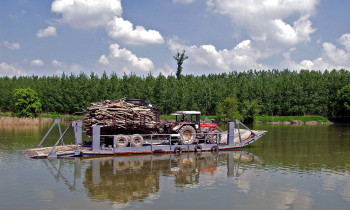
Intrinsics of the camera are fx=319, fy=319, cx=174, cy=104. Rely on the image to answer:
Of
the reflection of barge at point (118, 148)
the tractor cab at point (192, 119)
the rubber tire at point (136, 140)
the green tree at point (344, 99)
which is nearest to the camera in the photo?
the reflection of barge at point (118, 148)

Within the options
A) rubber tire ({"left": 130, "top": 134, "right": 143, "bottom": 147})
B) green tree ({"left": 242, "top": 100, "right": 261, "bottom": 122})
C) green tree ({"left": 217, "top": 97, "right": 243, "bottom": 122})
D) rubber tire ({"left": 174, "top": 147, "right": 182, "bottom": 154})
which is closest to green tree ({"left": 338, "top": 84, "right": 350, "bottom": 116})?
green tree ({"left": 242, "top": 100, "right": 261, "bottom": 122})

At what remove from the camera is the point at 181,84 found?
99.4m

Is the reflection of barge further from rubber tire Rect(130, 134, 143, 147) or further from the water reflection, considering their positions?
the water reflection

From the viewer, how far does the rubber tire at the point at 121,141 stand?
22703 millimetres

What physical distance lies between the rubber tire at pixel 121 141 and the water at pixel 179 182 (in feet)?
3.80

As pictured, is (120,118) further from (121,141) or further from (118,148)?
(118,148)

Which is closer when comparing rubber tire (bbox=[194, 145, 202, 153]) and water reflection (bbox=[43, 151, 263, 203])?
water reflection (bbox=[43, 151, 263, 203])

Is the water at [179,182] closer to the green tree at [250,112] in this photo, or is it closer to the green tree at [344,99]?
the green tree at [250,112]

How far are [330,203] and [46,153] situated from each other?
17.3 m

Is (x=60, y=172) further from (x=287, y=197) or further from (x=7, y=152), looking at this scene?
(x=287, y=197)

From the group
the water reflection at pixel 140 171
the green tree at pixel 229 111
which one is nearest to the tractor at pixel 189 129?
the water reflection at pixel 140 171

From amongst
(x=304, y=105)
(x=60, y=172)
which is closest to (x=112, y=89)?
(x=304, y=105)

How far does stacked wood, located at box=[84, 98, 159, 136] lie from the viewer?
22.6 meters

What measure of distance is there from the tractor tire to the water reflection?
1.30 metres
